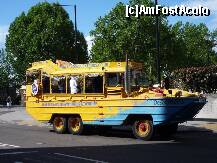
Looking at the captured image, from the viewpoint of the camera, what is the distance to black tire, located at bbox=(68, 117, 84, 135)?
21406mm

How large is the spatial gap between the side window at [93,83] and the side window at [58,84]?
1.33 metres

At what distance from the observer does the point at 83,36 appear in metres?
71.1

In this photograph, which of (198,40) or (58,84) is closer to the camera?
(58,84)

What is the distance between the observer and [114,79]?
66.9ft

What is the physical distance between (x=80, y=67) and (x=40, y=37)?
40170mm

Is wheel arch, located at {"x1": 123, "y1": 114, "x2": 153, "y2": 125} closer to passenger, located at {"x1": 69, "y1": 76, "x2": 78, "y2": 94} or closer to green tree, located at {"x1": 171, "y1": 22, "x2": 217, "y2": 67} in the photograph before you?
passenger, located at {"x1": 69, "y1": 76, "x2": 78, "y2": 94}

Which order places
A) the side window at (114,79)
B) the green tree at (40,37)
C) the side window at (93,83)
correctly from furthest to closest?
the green tree at (40,37), the side window at (93,83), the side window at (114,79)

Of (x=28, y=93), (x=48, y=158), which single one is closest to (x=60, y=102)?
(x=28, y=93)

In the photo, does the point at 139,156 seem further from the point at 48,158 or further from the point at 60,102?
the point at 60,102

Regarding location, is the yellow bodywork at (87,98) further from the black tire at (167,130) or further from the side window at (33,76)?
the black tire at (167,130)

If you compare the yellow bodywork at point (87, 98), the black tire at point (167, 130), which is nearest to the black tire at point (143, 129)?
the yellow bodywork at point (87, 98)

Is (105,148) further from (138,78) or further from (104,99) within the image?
(138,78)

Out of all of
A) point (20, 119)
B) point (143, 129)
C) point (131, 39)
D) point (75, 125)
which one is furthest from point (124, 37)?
point (143, 129)

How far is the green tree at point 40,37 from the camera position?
6109 centimetres
